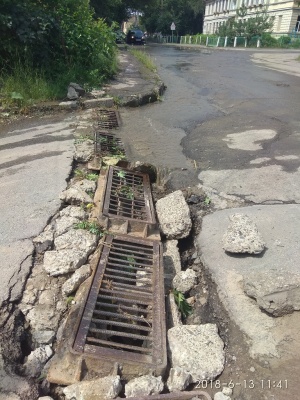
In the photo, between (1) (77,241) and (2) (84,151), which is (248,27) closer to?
(2) (84,151)

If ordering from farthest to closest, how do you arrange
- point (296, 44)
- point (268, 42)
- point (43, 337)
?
point (268, 42), point (296, 44), point (43, 337)

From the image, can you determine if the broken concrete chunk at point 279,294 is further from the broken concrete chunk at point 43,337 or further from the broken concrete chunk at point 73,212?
the broken concrete chunk at point 73,212

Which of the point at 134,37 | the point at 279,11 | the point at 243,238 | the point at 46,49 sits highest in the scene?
the point at 279,11

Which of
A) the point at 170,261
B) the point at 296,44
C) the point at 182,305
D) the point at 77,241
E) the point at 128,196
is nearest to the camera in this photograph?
the point at 182,305

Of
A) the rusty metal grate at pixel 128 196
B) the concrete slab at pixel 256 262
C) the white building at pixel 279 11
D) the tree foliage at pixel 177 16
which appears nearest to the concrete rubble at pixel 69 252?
the rusty metal grate at pixel 128 196

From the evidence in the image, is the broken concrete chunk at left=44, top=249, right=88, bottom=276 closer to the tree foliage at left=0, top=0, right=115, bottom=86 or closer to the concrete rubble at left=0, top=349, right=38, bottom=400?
the concrete rubble at left=0, top=349, right=38, bottom=400

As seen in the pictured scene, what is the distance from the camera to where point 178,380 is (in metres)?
1.75

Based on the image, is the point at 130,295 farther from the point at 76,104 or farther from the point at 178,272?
the point at 76,104

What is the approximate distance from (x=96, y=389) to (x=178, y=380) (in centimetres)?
41

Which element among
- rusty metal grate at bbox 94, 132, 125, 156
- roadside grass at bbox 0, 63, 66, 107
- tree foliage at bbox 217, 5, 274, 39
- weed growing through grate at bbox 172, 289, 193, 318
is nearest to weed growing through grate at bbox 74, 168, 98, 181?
rusty metal grate at bbox 94, 132, 125, 156

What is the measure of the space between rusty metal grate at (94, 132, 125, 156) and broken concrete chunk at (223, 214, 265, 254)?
2342mm

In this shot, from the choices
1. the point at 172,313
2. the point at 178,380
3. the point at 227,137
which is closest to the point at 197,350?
the point at 178,380

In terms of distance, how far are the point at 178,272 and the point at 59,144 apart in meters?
2.92

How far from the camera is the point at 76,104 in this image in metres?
6.63
